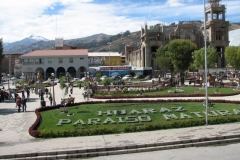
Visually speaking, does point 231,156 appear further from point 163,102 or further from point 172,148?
point 163,102

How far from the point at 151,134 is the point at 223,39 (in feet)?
279

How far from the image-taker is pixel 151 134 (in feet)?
57.5

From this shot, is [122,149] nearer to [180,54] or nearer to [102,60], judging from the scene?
[180,54]

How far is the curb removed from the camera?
47.1 ft

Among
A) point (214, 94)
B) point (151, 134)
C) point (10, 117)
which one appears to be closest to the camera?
point (151, 134)

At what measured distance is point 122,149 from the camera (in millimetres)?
15047

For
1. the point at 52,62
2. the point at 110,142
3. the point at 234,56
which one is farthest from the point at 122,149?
the point at 52,62

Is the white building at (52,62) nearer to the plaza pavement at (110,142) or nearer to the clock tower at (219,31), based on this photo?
the clock tower at (219,31)

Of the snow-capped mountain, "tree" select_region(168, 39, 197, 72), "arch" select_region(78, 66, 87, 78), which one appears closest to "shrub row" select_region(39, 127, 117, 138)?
"tree" select_region(168, 39, 197, 72)

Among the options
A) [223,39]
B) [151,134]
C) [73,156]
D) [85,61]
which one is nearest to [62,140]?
[73,156]

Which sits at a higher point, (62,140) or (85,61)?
(85,61)

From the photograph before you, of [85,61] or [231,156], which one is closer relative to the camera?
[231,156]

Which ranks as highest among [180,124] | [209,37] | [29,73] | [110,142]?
[209,37]

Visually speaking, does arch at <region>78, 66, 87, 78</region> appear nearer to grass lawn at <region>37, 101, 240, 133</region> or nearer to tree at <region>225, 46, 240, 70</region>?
tree at <region>225, 46, 240, 70</region>
